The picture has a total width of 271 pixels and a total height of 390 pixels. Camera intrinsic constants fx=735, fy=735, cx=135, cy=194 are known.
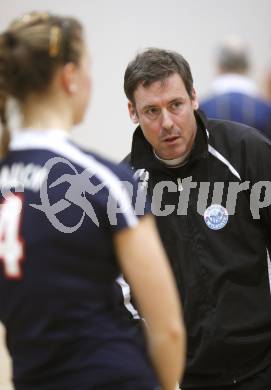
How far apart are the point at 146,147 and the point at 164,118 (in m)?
0.14

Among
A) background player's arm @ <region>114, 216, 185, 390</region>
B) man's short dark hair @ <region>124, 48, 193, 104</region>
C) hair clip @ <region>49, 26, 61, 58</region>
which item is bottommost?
background player's arm @ <region>114, 216, 185, 390</region>

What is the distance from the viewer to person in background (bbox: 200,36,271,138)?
4141mm

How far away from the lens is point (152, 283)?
149 centimetres

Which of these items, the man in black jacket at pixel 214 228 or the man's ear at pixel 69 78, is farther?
the man in black jacket at pixel 214 228

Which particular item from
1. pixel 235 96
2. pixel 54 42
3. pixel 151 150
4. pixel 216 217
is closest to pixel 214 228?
pixel 216 217

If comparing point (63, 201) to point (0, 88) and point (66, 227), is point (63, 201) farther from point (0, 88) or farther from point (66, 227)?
point (0, 88)

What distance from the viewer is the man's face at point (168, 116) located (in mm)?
2467

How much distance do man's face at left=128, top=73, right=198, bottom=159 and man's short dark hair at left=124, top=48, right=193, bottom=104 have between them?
0.02 meters

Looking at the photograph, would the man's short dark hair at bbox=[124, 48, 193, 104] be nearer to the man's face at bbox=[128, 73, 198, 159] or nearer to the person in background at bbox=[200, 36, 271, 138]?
the man's face at bbox=[128, 73, 198, 159]

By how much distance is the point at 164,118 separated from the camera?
2.49 m

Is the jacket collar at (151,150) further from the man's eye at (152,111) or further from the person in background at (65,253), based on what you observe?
the person in background at (65,253)

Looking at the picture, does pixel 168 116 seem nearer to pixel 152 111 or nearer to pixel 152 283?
pixel 152 111

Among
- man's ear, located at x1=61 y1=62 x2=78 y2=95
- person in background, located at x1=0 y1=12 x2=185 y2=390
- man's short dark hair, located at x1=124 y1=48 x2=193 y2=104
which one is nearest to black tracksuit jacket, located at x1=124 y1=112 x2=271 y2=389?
man's short dark hair, located at x1=124 y1=48 x2=193 y2=104

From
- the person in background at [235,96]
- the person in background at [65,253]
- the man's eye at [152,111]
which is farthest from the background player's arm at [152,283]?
the person in background at [235,96]
